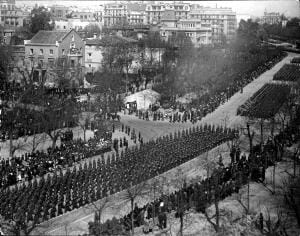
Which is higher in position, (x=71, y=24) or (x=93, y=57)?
(x=71, y=24)

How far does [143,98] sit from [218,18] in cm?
5415

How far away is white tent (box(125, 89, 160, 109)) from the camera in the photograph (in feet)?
131

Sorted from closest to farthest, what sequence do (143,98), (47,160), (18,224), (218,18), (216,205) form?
(18,224)
(216,205)
(47,160)
(143,98)
(218,18)

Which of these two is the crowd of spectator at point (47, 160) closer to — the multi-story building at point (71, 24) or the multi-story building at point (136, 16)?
the multi-story building at point (71, 24)

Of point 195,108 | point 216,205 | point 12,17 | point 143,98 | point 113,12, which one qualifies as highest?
point 113,12

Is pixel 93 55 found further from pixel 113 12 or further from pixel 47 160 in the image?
pixel 113 12

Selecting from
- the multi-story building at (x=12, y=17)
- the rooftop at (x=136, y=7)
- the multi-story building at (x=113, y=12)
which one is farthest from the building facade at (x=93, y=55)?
the rooftop at (x=136, y=7)

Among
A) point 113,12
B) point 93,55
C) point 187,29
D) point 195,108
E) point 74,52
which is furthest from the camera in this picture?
point 113,12

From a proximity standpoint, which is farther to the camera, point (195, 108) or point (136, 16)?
point (136, 16)

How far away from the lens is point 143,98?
4044cm

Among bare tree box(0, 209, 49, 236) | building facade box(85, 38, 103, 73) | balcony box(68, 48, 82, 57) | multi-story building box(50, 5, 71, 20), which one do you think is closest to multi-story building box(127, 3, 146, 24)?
multi-story building box(50, 5, 71, 20)

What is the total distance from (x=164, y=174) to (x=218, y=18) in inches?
2790

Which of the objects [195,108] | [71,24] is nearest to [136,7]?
[71,24]

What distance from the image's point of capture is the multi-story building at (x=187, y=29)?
73.4 metres
